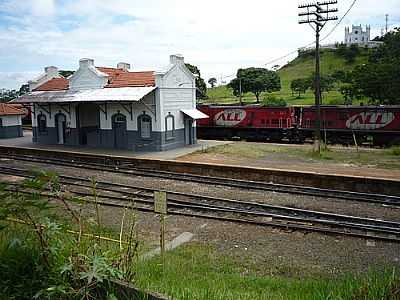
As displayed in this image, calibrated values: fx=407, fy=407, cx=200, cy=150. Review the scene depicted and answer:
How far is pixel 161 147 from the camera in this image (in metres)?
24.3

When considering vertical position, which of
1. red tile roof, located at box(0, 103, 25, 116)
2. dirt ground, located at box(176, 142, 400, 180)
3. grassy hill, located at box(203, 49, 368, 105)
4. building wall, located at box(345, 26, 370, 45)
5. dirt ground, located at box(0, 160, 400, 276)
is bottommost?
dirt ground, located at box(0, 160, 400, 276)

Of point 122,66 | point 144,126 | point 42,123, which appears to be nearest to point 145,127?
point 144,126

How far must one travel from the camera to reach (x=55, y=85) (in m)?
30.0

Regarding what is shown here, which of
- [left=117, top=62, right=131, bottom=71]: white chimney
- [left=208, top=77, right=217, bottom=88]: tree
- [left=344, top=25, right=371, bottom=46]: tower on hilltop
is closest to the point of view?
[left=117, top=62, right=131, bottom=71]: white chimney

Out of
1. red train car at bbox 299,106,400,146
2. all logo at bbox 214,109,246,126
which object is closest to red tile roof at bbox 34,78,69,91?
all logo at bbox 214,109,246,126

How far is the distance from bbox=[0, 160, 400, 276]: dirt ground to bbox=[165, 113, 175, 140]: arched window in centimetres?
1195

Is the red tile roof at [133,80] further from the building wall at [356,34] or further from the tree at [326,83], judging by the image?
the building wall at [356,34]

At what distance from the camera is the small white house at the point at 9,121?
33.6 m

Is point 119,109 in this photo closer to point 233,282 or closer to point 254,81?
point 233,282

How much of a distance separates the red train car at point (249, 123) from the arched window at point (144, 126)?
Result: 359 inches

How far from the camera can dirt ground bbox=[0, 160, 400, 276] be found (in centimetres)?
838

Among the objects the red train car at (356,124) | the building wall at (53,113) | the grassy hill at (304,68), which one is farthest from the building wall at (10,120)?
the grassy hill at (304,68)

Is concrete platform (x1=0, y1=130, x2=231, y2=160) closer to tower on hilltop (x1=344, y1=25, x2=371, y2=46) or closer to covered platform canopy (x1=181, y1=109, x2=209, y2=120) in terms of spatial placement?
covered platform canopy (x1=181, y1=109, x2=209, y2=120)

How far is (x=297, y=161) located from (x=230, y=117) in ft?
39.4
